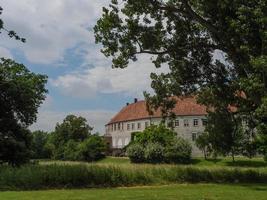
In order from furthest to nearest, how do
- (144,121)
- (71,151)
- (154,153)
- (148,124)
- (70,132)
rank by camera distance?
(144,121) → (148,124) → (70,132) → (71,151) → (154,153)

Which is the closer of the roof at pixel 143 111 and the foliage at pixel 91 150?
the foliage at pixel 91 150

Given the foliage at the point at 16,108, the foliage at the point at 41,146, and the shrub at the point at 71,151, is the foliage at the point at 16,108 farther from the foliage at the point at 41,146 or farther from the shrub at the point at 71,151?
the foliage at the point at 41,146

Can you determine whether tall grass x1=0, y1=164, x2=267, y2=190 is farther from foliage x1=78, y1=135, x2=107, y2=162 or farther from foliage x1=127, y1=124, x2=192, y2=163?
foliage x1=78, y1=135, x2=107, y2=162

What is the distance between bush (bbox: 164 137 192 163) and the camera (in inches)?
3147

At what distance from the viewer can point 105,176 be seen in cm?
3055

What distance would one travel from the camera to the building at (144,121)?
119m

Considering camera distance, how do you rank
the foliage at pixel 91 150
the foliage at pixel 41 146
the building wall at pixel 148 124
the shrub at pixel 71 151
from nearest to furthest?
the foliage at pixel 91 150 < the shrub at pixel 71 151 < the building wall at pixel 148 124 < the foliage at pixel 41 146

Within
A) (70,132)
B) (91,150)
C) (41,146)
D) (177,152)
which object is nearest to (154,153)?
(177,152)

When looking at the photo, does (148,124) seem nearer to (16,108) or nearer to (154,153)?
(154,153)

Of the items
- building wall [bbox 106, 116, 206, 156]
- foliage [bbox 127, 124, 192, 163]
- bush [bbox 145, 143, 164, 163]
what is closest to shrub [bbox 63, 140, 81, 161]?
building wall [bbox 106, 116, 206, 156]

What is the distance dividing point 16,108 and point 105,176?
23.0 m

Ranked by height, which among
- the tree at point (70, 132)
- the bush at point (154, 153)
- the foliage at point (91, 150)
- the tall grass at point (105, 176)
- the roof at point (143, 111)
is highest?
the roof at point (143, 111)

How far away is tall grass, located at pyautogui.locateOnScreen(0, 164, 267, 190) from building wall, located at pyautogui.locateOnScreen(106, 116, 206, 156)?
6117 cm

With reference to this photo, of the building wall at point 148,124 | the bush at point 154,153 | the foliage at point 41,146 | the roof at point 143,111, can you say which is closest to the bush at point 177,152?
the bush at point 154,153
